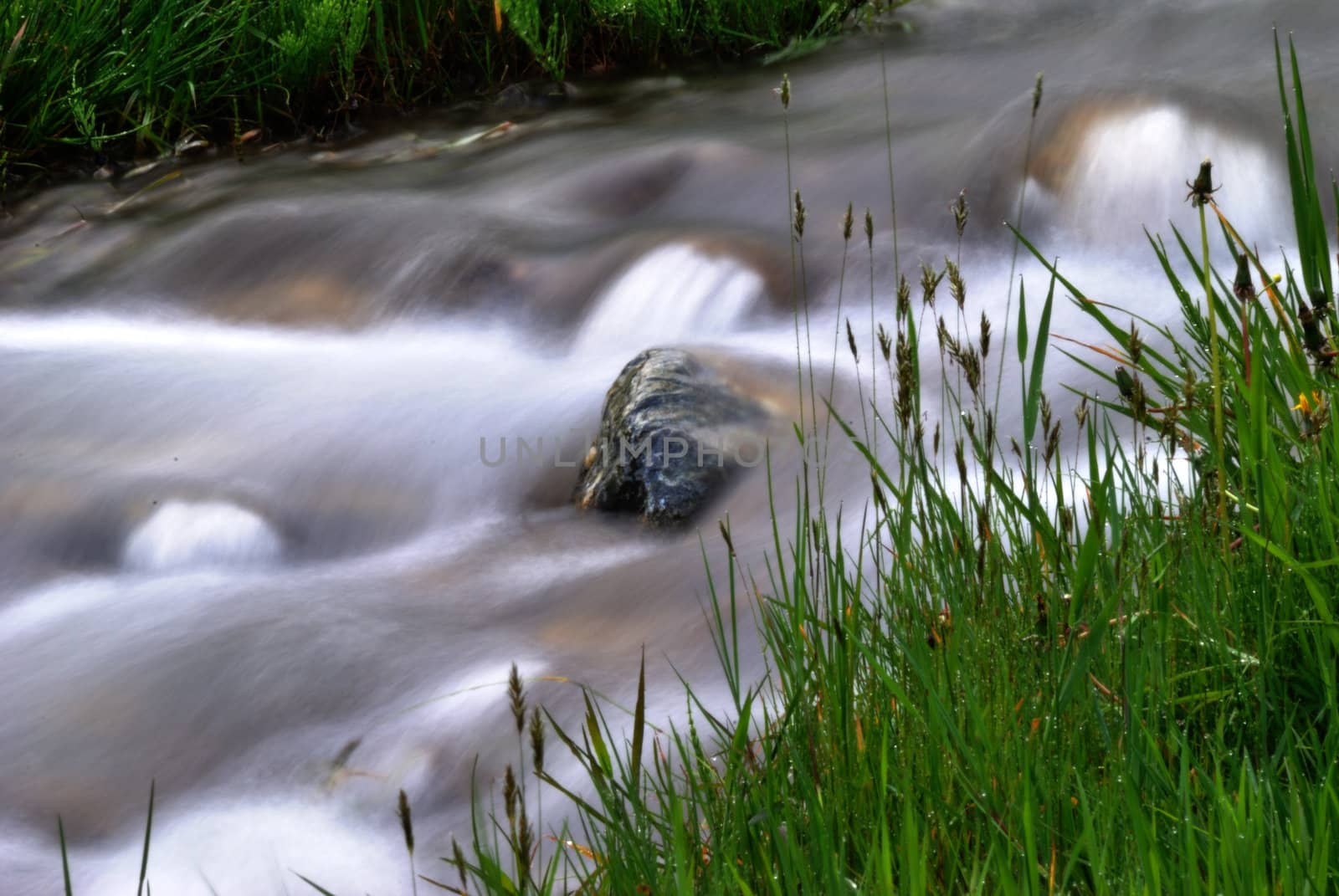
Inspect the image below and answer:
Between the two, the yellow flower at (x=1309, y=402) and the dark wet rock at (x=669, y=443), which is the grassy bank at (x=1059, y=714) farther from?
the dark wet rock at (x=669, y=443)

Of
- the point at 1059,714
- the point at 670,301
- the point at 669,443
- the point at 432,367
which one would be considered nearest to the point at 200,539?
the point at 432,367

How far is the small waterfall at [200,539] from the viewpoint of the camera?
3518mm

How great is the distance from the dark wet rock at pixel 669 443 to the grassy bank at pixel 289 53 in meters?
3.22

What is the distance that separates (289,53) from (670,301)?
2.53 meters

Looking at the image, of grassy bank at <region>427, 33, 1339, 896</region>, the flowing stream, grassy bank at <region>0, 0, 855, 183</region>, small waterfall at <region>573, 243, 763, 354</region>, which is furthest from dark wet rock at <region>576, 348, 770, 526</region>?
grassy bank at <region>0, 0, 855, 183</region>

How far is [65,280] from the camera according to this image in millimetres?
5113

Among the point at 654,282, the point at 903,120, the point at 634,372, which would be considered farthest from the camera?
the point at 903,120

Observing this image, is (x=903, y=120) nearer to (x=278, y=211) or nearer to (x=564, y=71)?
(x=564, y=71)

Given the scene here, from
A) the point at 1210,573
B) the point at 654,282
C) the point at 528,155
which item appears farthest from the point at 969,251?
the point at 1210,573

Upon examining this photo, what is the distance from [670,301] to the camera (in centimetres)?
445

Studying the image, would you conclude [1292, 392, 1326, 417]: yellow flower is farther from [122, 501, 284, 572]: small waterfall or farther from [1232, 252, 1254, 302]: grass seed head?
[122, 501, 284, 572]: small waterfall

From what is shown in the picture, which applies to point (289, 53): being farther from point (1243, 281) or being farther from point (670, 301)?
point (1243, 281)

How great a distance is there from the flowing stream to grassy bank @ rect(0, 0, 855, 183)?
0.27 metres

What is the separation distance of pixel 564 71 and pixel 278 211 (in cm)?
197
